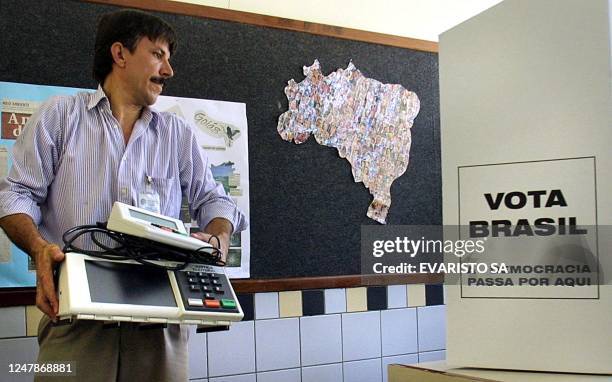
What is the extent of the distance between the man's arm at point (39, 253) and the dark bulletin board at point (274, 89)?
981mm

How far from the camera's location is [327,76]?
285 cm

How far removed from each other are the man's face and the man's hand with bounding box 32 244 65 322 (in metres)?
0.46

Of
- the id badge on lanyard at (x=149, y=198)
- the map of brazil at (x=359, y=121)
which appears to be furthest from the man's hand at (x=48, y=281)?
the map of brazil at (x=359, y=121)

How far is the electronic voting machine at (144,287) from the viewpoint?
1.13m

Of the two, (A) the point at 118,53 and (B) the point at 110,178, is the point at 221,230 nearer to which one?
(B) the point at 110,178

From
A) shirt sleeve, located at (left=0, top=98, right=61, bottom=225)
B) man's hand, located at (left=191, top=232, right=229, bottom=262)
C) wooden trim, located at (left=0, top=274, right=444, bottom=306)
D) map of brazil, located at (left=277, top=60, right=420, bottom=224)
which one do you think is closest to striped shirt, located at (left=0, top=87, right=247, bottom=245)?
shirt sleeve, located at (left=0, top=98, right=61, bottom=225)

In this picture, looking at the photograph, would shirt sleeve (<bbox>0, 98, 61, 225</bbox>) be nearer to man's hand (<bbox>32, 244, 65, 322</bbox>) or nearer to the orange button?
man's hand (<bbox>32, 244, 65, 322</bbox>)

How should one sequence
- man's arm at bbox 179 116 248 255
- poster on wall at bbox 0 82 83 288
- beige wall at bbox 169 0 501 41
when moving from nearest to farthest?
1. man's arm at bbox 179 116 248 255
2. poster on wall at bbox 0 82 83 288
3. beige wall at bbox 169 0 501 41

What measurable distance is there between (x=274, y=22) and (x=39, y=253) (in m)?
1.68

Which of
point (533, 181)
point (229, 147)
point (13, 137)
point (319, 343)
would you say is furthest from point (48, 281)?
point (319, 343)

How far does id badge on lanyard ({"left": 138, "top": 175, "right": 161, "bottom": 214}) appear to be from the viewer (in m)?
1.50

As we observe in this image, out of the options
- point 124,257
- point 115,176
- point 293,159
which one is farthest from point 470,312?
point 293,159

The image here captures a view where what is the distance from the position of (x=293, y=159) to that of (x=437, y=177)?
750 millimetres

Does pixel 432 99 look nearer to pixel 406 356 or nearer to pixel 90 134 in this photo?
pixel 406 356
